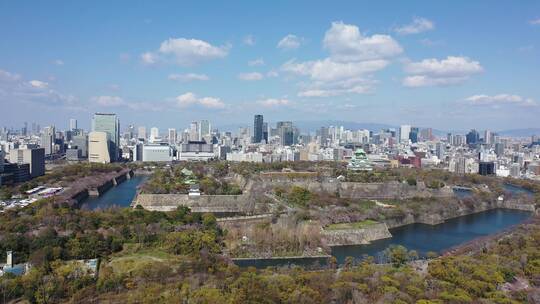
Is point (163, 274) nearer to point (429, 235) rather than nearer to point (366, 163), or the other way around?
point (429, 235)

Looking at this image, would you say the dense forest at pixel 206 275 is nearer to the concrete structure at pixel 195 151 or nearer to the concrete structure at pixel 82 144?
the concrete structure at pixel 195 151

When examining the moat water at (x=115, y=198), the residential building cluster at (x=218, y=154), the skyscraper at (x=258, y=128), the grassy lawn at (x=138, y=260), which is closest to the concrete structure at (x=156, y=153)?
the residential building cluster at (x=218, y=154)

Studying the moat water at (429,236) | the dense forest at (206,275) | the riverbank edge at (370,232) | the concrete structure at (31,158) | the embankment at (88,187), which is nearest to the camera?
the dense forest at (206,275)

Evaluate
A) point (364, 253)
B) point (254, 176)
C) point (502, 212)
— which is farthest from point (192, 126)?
point (364, 253)

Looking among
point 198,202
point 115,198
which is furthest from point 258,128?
point 198,202

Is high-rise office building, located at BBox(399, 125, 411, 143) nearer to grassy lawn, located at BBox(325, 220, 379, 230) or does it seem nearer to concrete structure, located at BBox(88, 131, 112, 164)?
concrete structure, located at BBox(88, 131, 112, 164)

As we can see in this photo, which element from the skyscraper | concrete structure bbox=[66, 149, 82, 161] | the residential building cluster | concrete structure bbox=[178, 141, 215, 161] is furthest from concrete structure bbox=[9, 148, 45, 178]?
the skyscraper
